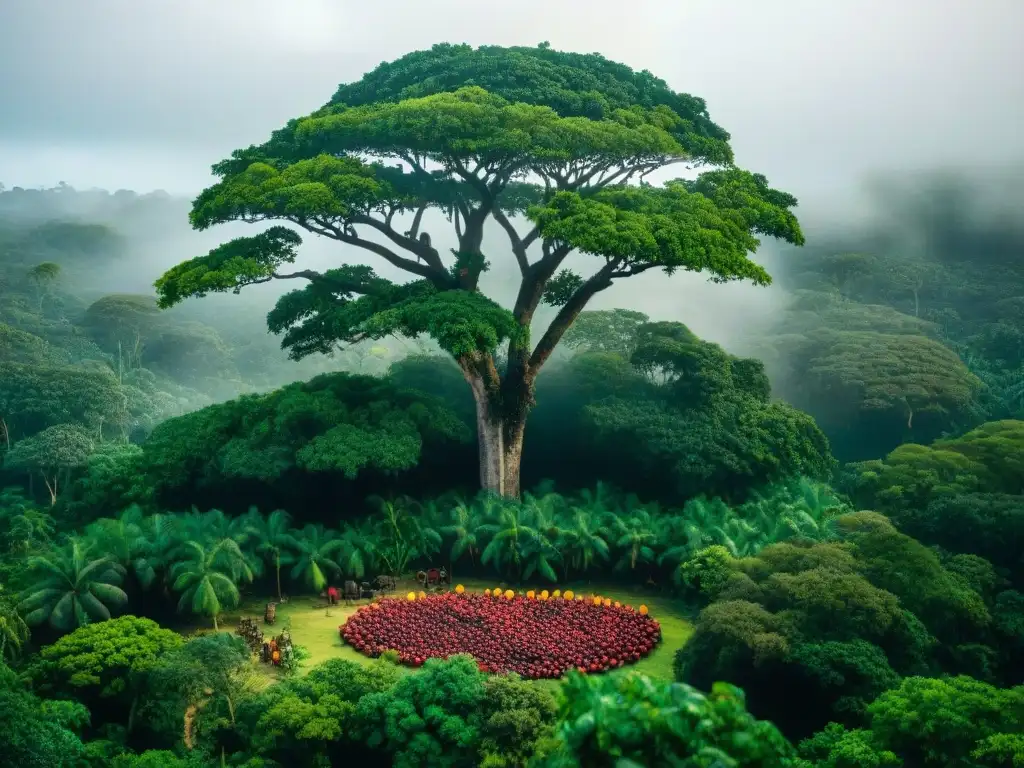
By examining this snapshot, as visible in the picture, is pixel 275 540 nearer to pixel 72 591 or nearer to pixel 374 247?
pixel 72 591

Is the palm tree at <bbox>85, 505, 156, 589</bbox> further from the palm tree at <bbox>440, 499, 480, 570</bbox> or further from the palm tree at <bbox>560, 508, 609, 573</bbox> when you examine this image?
the palm tree at <bbox>560, 508, 609, 573</bbox>

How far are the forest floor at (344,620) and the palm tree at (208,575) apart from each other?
1.96 ft

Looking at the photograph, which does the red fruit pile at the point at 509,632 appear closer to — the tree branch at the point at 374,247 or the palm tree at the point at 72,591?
the palm tree at the point at 72,591

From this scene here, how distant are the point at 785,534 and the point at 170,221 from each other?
78035 mm

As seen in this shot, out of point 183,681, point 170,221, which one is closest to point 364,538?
point 183,681

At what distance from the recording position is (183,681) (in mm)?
12648

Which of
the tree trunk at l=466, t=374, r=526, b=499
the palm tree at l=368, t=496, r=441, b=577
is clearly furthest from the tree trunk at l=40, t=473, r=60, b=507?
the tree trunk at l=466, t=374, r=526, b=499

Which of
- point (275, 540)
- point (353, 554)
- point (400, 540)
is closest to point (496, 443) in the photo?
point (400, 540)

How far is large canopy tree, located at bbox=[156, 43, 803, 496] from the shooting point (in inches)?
779

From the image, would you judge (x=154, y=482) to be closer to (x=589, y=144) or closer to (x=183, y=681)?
(x=183, y=681)

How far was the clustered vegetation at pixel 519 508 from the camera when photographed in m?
11.9

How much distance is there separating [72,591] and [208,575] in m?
2.11

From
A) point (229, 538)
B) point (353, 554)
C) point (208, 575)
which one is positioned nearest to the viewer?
point (208, 575)

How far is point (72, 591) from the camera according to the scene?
1534cm
